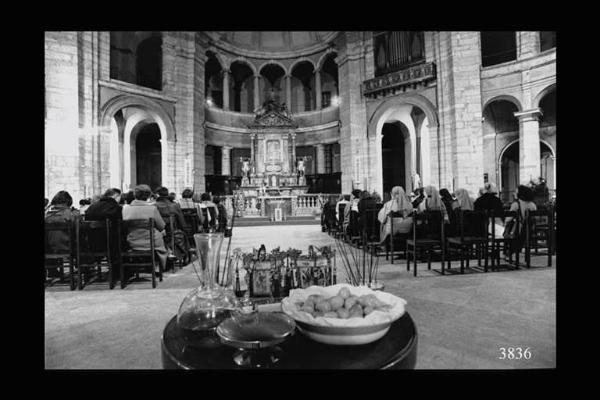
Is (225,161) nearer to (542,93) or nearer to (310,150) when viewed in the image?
(310,150)

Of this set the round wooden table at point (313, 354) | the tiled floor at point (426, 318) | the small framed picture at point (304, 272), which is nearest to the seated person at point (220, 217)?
the tiled floor at point (426, 318)

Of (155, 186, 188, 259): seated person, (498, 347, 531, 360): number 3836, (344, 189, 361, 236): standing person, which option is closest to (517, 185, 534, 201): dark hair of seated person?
(344, 189, 361, 236): standing person

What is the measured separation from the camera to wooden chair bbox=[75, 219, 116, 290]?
3.91 m

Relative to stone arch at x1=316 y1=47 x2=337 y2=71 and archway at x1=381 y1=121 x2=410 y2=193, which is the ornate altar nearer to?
stone arch at x1=316 y1=47 x2=337 y2=71

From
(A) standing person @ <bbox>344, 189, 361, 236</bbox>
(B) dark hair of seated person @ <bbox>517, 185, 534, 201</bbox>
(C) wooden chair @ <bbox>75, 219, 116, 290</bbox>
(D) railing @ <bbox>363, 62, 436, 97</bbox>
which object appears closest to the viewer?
(C) wooden chair @ <bbox>75, 219, 116, 290</bbox>

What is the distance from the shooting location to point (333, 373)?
1.09 meters

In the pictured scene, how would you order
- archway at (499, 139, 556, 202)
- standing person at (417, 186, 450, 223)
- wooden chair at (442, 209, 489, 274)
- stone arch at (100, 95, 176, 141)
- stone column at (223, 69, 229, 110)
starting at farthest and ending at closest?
stone column at (223, 69, 229, 110), archway at (499, 139, 556, 202), stone arch at (100, 95, 176, 141), standing person at (417, 186, 450, 223), wooden chair at (442, 209, 489, 274)

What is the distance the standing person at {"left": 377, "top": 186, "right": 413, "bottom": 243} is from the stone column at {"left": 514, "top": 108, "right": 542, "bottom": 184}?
6.99 m

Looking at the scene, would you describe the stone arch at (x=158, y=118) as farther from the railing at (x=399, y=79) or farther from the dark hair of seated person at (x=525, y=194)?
the dark hair of seated person at (x=525, y=194)

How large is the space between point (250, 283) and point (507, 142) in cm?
1349

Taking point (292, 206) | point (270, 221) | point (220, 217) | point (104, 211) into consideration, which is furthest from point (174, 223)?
point (292, 206)

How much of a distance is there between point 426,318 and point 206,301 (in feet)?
6.77

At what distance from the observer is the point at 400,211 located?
505cm
